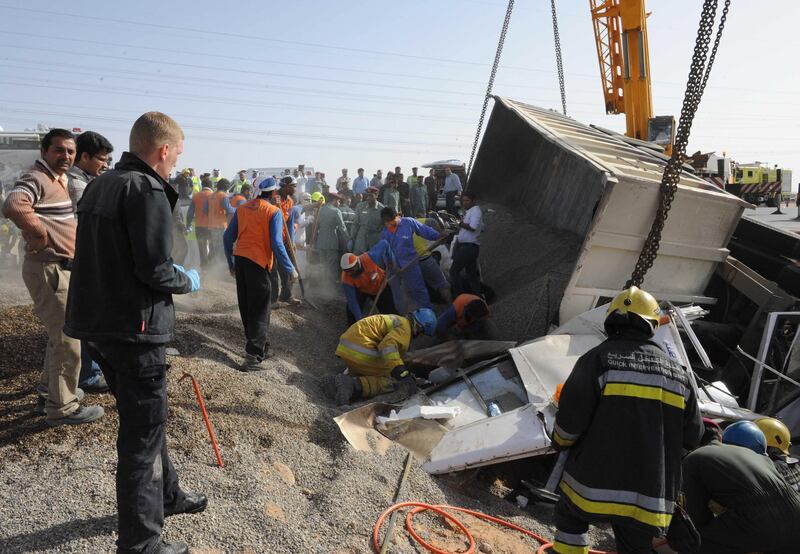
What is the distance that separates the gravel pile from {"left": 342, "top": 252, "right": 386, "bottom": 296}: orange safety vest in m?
1.29

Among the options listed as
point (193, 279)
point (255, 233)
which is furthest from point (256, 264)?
point (193, 279)

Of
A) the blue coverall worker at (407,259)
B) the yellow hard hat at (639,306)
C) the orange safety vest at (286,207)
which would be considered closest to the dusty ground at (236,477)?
the yellow hard hat at (639,306)

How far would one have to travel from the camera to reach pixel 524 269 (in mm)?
6957

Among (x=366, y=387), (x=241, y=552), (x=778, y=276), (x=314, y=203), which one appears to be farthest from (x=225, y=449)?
(x=314, y=203)

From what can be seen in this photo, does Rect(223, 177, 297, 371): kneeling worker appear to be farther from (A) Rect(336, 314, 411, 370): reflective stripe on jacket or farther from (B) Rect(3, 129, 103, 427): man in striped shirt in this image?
(B) Rect(3, 129, 103, 427): man in striped shirt

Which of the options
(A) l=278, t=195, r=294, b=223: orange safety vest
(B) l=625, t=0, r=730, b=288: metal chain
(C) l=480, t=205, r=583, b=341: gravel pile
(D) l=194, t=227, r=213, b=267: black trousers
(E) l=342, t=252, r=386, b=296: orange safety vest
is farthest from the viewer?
(D) l=194, t=227, r=213, b=267: black trousers

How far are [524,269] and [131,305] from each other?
209 inches

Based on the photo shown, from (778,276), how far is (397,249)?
390cm

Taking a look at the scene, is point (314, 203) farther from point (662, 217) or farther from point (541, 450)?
point (541, 450)

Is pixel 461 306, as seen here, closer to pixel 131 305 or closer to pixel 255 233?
pixel 255 233

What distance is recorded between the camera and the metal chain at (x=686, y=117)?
4.59 m

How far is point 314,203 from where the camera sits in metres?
11.1

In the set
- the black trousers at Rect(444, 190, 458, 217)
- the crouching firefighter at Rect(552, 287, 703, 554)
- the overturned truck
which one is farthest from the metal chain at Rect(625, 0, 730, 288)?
the black trousers at Rect(444, 190, 458, 217)

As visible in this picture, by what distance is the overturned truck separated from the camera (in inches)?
164
